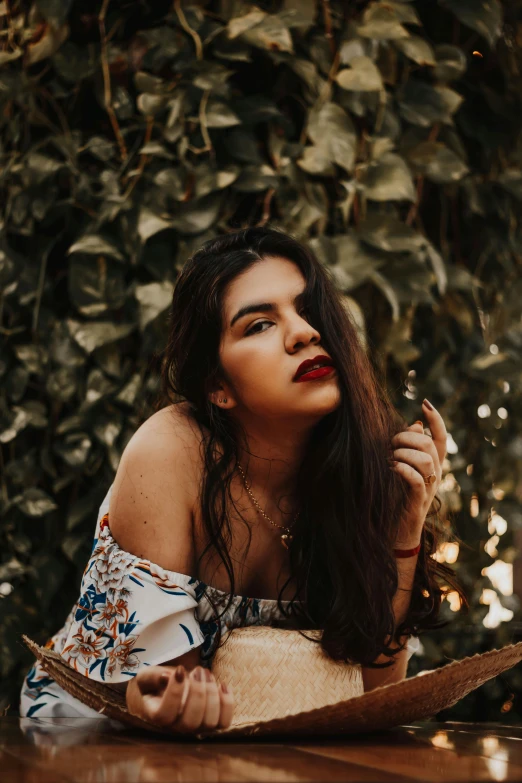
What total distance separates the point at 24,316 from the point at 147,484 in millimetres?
673

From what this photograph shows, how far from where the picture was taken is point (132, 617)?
1.04 meters

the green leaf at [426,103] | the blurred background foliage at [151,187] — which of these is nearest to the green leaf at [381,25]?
the blurred background foliage at [151,187]

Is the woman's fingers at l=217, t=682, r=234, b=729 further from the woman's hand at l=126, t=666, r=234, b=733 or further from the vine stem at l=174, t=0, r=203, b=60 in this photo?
the vine stem at l=174, t=0, r=203, b=60

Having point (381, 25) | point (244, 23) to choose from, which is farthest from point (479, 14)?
point (244, 23)

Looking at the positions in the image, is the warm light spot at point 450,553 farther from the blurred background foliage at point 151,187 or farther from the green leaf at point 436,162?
the green leaf at point 436,162

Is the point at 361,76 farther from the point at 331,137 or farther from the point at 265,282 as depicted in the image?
the point at 265,282

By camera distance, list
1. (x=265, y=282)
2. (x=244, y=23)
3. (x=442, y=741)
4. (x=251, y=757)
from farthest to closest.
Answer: (x=244, y=23) → (x=265, y=282) → (x=442, y=741) → (x=251, y=757)

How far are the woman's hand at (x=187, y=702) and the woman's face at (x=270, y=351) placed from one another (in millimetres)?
427

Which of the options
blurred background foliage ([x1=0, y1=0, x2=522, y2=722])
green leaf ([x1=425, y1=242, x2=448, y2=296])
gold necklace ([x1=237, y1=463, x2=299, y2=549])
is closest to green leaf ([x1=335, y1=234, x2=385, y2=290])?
blurred background foliage ([x1=0, y1=0, x2=522, y2=722])

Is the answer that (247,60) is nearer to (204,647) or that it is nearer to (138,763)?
(204,647)

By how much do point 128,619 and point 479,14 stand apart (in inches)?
52.0

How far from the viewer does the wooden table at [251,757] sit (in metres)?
0.68

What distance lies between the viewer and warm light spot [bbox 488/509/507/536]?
1.93 metres

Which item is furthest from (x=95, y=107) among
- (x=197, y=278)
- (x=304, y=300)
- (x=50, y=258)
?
(x=304, y=300)
